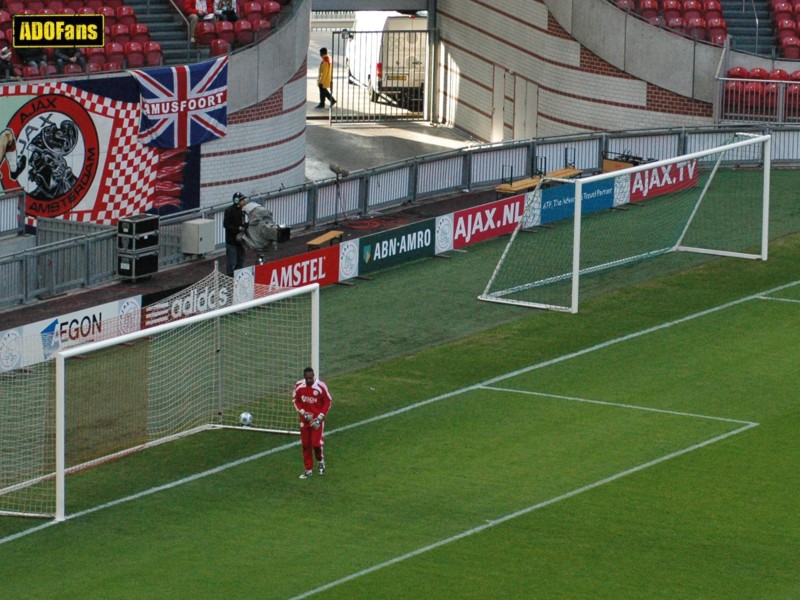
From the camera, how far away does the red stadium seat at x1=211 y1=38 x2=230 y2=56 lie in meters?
37.8

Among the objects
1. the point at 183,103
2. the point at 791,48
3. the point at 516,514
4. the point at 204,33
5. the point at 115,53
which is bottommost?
the point at 516,514

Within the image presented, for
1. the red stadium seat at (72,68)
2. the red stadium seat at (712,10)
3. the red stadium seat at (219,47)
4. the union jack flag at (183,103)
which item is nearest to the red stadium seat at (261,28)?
the red stadium seat at (219,47)

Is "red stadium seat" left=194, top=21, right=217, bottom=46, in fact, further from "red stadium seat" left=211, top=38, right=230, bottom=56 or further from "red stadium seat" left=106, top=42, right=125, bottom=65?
"red stadium seat" left=106, top=42, right=125, bottom=65

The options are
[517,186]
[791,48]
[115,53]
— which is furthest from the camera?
[791,48]

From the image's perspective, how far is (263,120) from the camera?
39.0 m

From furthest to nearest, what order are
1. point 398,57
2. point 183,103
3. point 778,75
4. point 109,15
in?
point 398,57 → point 778,75 → point 109,15 → point 183,103

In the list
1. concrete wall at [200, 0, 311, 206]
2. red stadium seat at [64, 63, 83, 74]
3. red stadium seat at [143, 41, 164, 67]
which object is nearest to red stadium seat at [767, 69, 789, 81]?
concrete wall at [200, 0, 311, 206]

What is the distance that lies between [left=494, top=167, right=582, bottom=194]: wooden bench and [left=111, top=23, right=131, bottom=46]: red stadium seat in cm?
878

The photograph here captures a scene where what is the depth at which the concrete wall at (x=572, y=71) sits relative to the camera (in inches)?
1665

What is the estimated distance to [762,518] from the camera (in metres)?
20.0

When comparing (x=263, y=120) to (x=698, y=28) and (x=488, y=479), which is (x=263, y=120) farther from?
(x=488, y=479)

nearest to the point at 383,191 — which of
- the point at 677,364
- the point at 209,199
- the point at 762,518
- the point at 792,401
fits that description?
the point at 209,199

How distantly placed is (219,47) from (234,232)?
8.58m

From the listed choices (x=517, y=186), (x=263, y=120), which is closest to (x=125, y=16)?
(x=263, y=120)
